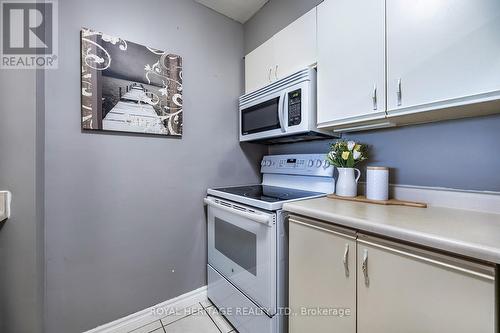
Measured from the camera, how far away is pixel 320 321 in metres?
1.02

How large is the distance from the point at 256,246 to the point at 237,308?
0.51 meters

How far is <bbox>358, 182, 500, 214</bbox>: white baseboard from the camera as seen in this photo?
97 centimetres

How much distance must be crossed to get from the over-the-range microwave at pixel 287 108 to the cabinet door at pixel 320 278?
63 centimetres

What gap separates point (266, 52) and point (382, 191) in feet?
4.31

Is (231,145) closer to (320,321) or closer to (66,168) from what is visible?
(66,168)

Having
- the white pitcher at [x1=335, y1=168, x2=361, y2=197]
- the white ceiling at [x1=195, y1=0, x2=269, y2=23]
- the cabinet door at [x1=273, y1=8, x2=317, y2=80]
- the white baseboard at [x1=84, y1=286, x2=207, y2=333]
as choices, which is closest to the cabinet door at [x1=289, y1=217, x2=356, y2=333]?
the white pitcher at [x1=335, y1=168, x2=361, y2=197]

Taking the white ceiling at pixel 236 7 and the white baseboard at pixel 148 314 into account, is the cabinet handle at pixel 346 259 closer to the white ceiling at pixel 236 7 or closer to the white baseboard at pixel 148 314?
the white baseboard at pixel 148 314

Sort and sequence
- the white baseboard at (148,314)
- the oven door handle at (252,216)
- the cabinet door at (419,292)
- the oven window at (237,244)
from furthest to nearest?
1. the white baseboard at (148,314)
2. the oven window at (237,244)
3. the oven door handle at (252,216)
4. the cabinet door at (419,292)

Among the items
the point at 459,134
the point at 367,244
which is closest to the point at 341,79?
the point at 459,134

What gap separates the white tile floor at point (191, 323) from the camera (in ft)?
4.89

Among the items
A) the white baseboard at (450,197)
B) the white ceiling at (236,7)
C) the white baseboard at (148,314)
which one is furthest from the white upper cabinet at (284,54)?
the white baseboard at (148,314)

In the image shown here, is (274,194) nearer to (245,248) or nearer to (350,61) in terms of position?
(245,248)

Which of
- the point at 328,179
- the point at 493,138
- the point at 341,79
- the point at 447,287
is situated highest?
the point at 341,79

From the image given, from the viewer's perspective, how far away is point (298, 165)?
5.79 feet
